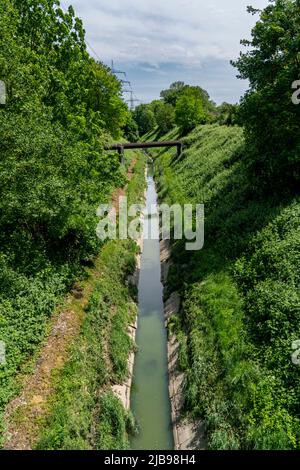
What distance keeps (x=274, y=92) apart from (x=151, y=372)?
14682 millimetres

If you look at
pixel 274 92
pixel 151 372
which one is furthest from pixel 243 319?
pixel 274 92

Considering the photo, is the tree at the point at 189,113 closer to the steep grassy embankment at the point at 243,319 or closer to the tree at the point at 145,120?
the steep grassy embankment at the point at 243,319

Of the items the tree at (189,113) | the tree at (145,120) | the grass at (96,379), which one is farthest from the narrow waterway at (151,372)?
the tree at (145,120)

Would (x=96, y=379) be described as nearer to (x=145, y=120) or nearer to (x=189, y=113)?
(x=189, y=113)

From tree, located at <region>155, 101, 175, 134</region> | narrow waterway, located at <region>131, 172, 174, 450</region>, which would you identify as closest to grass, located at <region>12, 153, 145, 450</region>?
narrow waterway, located at <region>131, 172, 174, 450</region>

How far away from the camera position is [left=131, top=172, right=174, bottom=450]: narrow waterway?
11367 millimetres

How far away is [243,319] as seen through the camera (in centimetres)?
1300

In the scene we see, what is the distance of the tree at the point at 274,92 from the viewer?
16.5 m

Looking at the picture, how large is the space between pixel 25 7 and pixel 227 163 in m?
18.2

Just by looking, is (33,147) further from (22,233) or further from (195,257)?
(195,257)

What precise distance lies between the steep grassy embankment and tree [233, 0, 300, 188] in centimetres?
199

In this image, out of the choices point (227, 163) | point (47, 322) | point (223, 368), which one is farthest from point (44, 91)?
point (227, 163)

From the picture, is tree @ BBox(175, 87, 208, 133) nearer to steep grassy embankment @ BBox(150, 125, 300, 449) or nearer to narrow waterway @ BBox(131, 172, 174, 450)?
steep grassy embankment @ BBox(150, 125, 300, 449)

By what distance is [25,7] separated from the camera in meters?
15.8
